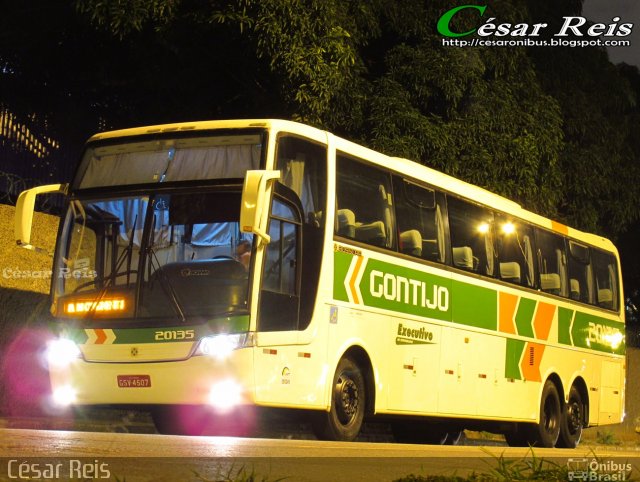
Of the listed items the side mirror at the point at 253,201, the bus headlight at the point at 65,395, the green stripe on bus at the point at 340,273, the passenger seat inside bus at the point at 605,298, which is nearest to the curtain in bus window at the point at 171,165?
the side mirror at the point at 253,201

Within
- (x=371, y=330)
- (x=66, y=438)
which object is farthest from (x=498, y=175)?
(x=66, y=438)

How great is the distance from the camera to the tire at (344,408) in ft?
44.9

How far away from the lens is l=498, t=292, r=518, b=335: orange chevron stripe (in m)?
18.3

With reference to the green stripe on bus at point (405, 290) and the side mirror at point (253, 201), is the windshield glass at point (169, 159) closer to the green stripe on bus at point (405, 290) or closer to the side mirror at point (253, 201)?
the side mirror at point (253, 201)

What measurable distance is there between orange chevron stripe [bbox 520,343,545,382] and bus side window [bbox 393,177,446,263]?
10.8 feet

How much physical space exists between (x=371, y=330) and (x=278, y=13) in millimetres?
6789

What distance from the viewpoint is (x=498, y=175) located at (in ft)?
76.1

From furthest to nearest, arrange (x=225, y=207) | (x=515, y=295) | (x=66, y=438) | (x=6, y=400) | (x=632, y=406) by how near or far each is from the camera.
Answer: (x=632, y=406) < (x=515, y=295) < (x=6, y=400) < (x=225, y=207) < (x=66, y=438)

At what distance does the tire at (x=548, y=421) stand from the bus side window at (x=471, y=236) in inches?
113

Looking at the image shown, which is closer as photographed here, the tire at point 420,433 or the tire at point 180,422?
the tire at point 180,422

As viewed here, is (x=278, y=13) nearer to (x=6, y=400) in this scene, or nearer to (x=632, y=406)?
(x=6, y=400)

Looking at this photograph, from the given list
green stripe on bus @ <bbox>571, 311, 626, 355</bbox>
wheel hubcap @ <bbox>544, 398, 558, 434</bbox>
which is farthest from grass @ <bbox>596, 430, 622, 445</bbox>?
wheel hubcap @ <bbox>544, 398, 558, 434</bbox>

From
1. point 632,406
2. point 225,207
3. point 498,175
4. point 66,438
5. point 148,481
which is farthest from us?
point 632,406

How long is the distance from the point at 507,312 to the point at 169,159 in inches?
265
